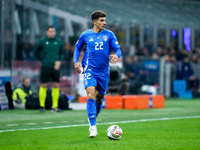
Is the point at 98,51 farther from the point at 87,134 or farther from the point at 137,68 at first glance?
the point at 137,68

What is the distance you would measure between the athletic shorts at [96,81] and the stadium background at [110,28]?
816 cm

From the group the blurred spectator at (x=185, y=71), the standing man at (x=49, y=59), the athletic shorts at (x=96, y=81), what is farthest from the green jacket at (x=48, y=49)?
the blurred spectator at (x=185, y=71)

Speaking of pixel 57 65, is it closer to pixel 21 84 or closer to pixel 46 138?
pixel 21 84

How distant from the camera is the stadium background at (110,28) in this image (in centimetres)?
1880

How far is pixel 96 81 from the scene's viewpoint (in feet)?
30.3

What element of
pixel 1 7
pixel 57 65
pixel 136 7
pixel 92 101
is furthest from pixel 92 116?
pixel 136 7

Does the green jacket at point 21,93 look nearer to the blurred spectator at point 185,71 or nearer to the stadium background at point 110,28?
the stadium background at point 110,28

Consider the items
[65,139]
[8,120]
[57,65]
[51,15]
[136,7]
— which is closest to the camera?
[65,139]

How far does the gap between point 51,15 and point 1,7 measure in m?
6.13

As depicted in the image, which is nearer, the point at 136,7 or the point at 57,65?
the point at 57,65

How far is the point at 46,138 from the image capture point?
8523 mm

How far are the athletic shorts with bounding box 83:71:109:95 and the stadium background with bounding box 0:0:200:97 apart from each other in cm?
816

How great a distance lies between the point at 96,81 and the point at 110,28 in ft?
54.1

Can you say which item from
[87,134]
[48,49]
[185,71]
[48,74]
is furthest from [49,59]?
[185,71]
